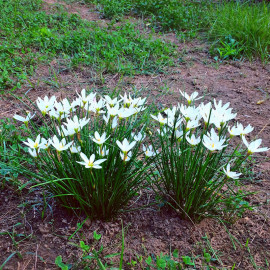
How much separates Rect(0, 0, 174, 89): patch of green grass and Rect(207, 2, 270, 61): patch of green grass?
→ 0.88 m

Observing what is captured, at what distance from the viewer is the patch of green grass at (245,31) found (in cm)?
439

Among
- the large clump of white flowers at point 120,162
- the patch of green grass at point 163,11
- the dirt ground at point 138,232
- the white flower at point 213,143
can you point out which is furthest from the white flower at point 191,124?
the patch of green grass at point 163,11

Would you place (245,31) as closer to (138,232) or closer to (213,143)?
(213,143)

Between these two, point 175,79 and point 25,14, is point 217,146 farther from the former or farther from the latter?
point 25,14

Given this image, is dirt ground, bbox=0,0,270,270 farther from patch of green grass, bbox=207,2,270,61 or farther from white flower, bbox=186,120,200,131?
patch of green grass, bbox=207,2,270,61

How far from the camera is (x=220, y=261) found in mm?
1548

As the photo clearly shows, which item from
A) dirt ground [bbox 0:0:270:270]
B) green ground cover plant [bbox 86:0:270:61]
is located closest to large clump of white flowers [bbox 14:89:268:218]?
dirt ground [bbox 0:0:270:270]

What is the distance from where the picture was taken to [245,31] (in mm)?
4508

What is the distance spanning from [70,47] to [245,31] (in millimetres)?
2598

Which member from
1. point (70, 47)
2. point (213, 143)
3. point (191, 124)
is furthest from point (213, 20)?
point (213, 143)

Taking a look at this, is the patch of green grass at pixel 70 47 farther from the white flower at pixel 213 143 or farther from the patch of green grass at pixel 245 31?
the white flower at pixel 213 143

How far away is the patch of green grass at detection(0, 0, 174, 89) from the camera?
12.1 ft

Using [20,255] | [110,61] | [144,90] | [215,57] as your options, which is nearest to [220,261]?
[20,255]

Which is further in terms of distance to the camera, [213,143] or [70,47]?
[70,47]
